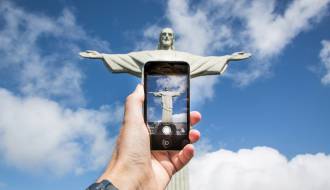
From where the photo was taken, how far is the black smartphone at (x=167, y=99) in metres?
2.73

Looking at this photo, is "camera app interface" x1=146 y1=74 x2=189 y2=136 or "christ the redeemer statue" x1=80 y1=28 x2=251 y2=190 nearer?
"camera app interface" x1=146 y1=74 x2=189 y2=136

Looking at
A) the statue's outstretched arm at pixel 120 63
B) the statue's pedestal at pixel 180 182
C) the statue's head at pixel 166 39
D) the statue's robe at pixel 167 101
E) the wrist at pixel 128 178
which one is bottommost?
the wrist at pixel 128 178

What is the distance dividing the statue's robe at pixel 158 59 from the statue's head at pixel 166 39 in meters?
0.14

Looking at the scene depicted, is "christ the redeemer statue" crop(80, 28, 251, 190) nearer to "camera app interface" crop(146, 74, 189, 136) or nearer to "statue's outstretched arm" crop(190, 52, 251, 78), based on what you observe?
"statue's outstretched arm" crop(190, 52, 251, 78)

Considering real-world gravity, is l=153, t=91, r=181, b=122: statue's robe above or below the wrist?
above

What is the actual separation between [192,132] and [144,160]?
1.53 feet

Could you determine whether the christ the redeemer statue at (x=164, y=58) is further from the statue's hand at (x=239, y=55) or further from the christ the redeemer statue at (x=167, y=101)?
the christ the redeemer statue at (x=167, y=101)

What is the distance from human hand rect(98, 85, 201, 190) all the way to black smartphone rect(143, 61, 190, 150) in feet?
0.53

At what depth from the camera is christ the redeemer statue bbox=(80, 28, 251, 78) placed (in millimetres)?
8250

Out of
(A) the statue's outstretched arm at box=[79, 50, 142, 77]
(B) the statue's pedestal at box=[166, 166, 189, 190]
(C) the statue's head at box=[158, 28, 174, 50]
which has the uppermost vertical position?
(C) the statue's head at box=[158, 28, 174, 50]

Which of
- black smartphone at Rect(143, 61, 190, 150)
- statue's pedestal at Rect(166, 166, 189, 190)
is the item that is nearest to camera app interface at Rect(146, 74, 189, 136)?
black smartphone at Rect(143, 61, 190, 150)

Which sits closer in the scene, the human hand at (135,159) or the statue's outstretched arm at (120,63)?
the human hand at (135,159)

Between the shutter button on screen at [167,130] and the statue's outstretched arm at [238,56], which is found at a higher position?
the statue's outstretched arm at [238,56]

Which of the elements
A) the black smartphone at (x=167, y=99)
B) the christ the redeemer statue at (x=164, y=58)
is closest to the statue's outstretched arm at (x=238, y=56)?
the christ the redeemer statue at (x=164, y=58)
